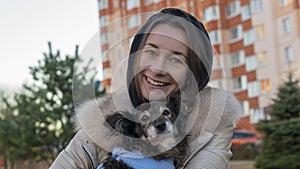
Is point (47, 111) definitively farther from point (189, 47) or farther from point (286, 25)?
point (286, 25)

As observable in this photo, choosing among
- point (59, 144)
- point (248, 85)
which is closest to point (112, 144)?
point (59, 144)

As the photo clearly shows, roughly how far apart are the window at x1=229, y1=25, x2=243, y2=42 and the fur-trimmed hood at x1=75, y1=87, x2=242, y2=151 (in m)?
40.2

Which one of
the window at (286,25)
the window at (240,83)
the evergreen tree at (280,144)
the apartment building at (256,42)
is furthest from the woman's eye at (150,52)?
the window at (240,83)

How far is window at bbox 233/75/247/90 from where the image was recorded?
4219cm

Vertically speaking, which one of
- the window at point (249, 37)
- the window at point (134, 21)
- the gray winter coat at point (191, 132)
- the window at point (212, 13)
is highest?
the window at point (134, 21)

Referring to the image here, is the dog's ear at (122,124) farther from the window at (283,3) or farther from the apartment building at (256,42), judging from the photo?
the window at (283,3)

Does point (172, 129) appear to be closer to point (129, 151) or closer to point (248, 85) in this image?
point (129, 151)

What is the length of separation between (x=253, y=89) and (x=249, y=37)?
3773 mm

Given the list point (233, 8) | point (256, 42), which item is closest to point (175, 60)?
point (256, 42)

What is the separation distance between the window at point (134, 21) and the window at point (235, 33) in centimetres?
4006

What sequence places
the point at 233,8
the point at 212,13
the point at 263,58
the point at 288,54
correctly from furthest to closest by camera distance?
the point at 212,13, the point at 233,8, the point at 263,58, the point at 288,54

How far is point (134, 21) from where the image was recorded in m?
2.99

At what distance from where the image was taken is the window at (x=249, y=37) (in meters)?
40.8

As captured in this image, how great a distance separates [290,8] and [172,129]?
34956 mm
